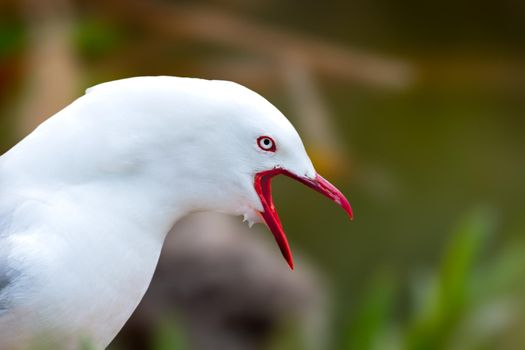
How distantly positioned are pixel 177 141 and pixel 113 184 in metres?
0.06

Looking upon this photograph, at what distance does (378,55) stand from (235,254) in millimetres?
1492

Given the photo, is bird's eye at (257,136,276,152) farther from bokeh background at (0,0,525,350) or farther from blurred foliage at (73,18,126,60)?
blurred foliage at (73,18,126,60)

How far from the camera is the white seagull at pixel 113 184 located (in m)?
0.81

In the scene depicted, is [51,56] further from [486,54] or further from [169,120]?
[169,120]

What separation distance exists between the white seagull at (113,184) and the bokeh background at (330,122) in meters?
1.42

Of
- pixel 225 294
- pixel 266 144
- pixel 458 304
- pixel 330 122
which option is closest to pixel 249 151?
pixel 266 144

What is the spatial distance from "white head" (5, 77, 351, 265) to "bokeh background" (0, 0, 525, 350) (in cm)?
142

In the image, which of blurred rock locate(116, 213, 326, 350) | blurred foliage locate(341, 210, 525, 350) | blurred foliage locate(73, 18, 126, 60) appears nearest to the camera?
blurred foliage locate(341, 210, 525, 350)

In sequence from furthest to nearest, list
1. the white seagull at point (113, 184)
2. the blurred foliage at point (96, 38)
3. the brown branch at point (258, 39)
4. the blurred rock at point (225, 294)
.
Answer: the brown branch at point (258, 39), the blurred foliage at point (96, 38), the blurred rock at point (225, 294), the white seagull at point (113, 184)

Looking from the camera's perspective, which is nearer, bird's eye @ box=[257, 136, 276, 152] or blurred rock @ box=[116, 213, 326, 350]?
bird's eye @ box=[257, 136, 276, 152]

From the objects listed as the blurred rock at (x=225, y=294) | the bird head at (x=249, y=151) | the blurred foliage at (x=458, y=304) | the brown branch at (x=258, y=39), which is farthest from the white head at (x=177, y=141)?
the brown branch at (x=258, y=39)

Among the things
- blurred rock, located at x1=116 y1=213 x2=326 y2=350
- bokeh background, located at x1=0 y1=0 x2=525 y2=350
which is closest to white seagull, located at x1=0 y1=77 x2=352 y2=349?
bokeh background, located at x1=0 y1=0 x2=525 y2=350

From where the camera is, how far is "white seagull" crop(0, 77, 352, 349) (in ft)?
2.66

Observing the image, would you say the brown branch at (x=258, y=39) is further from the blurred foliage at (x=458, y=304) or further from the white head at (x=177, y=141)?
the white head at (x=177, y=141)
